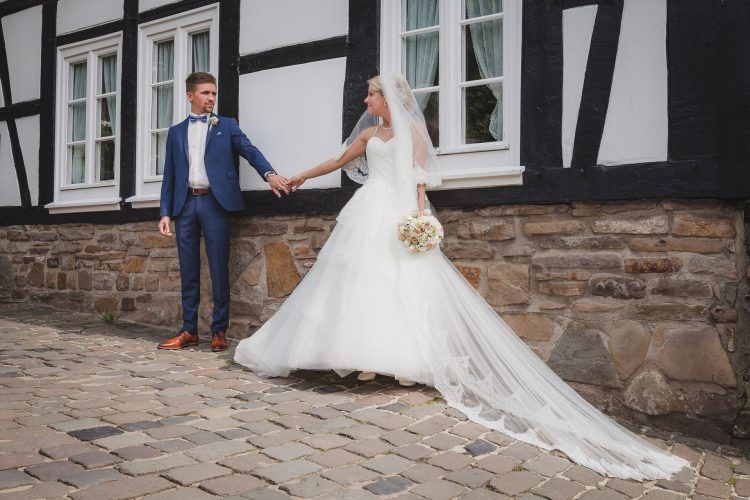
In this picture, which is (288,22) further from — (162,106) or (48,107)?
(48,107)

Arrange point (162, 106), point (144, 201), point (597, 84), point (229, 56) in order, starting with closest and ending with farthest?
point (597, 84) → point (229, 56) → point (144, 201) → point (162, 106)

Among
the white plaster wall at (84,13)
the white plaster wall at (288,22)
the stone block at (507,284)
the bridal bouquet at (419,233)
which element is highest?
the white plaster wall at (84,13)

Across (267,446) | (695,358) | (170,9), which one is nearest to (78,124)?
(170,9)

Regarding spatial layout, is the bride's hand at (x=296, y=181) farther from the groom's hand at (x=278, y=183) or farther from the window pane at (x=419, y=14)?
the window pane at (x=419, y=14)

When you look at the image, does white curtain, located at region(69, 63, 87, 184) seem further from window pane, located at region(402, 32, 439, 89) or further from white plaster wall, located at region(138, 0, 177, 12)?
window pane, located at region(402, 32, 439, 89)

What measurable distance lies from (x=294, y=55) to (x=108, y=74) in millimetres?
2746

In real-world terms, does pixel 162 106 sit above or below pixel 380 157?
above

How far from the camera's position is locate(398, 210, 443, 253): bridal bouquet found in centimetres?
395

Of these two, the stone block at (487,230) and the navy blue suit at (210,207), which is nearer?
the stone block at (487,230)

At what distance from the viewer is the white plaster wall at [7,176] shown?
296 inches

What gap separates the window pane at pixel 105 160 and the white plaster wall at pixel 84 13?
4.04 ft

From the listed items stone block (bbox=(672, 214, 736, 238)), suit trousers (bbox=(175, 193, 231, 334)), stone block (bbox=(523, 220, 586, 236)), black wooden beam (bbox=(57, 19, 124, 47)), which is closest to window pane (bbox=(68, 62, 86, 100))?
black wooden beam (bbox=(57, 19, 124, 47))

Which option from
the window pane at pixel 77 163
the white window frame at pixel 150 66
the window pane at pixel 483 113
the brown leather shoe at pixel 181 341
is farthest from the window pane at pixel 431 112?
the window pane at pixel 77 163

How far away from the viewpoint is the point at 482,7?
14.9 ft
